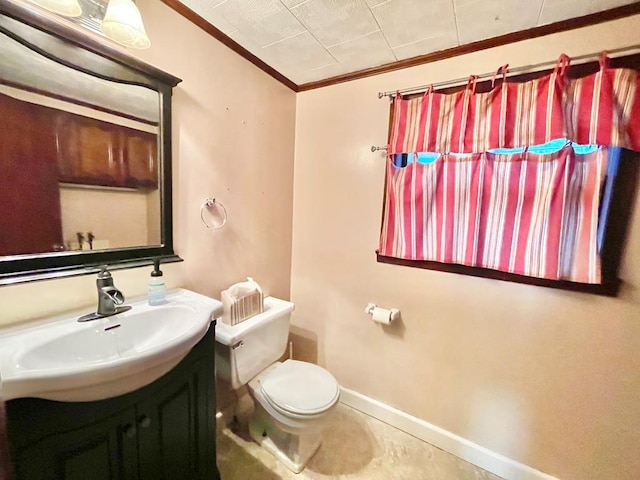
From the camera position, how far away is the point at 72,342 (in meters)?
0.89

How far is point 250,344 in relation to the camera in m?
1.40

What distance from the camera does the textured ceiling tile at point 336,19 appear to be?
46.4 inches

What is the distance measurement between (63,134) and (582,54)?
206 centimetres

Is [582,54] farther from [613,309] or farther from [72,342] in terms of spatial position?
[72,342]

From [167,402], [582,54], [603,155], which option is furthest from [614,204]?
[167,402]

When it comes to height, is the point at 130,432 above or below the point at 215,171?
below

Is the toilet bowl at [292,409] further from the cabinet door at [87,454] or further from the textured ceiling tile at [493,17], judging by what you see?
the textured ceiling tile at [493,17]

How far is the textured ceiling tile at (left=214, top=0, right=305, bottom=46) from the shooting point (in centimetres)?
120

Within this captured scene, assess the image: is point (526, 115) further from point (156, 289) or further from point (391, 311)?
point (156, 289)

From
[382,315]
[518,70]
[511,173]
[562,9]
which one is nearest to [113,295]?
[382,315]

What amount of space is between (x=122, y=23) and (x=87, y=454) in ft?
4.36

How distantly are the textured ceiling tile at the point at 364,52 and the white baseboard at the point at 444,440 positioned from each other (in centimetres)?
206

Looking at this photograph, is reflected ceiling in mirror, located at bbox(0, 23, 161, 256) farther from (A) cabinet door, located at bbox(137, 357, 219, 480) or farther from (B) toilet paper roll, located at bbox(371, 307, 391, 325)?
(B) toilet paper roll, located at bbox(371, 307, 391, 325)

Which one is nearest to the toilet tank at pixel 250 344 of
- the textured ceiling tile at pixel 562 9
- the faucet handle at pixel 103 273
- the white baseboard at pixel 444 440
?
the faucet handle at pixel 103 273
